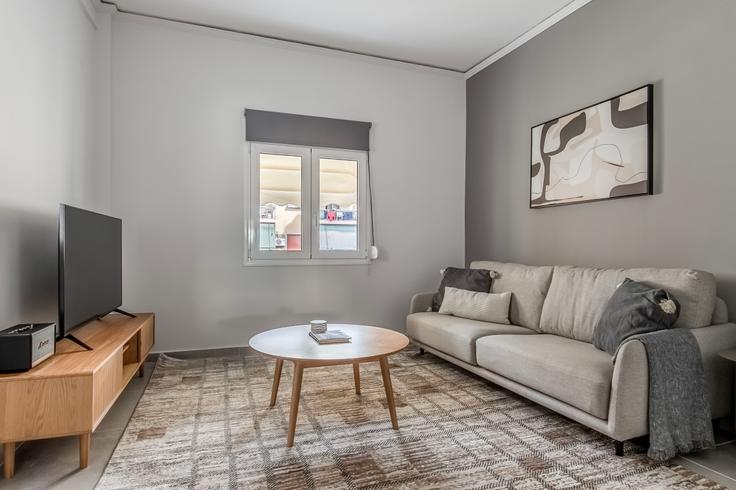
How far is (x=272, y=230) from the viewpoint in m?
4.15

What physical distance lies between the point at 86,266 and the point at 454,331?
2465mm

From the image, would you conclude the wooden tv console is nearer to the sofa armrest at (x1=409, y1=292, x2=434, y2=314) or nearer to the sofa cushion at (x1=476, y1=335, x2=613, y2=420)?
the sofa cushion at (x1=476, y1=335, x2=613, y2=420)

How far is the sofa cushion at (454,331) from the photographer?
3145 millimetres

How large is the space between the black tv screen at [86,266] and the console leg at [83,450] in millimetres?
556

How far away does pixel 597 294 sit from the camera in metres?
2.83

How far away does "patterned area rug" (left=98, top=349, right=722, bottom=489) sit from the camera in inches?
74.5

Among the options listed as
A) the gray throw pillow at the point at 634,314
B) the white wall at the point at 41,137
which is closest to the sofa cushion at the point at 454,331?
the gray throw pillow at the point at 634,314

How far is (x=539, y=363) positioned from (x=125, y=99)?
378 cm

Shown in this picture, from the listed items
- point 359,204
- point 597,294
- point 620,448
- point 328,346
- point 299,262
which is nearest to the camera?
point 620,448

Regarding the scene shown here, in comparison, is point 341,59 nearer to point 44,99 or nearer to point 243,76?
point 243,76

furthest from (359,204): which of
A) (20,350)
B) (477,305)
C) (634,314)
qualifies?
(20,350)

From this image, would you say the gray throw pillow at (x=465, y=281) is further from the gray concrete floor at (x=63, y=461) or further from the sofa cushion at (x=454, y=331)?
the gray concrete floor at (x=63, y=461)

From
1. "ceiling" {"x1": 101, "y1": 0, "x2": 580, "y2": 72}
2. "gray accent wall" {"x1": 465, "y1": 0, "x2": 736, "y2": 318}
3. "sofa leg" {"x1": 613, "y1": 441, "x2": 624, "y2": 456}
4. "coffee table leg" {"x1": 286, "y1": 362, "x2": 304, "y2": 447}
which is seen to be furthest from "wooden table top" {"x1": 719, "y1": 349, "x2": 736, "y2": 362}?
"ceiling" {"x1": 101, "y1": 0, "x2": 580, "y2": 72}

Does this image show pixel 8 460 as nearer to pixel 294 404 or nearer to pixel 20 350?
pixel 20 350
